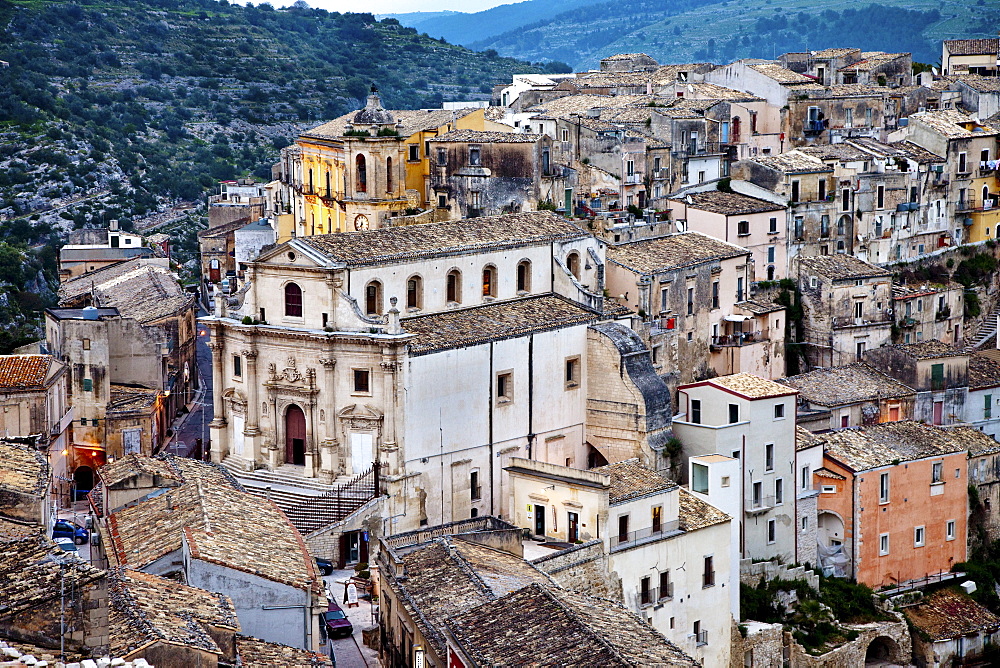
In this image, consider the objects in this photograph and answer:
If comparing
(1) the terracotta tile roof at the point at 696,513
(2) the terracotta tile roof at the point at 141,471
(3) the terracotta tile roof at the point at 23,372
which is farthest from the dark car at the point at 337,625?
(3) the terracotta tile roof at the point at 23,372

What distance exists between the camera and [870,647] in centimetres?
5653

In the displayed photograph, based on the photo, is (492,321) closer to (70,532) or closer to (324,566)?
(324,566)

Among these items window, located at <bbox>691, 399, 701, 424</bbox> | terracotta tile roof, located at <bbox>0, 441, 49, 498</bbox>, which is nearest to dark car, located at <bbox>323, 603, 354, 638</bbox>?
terracotta tile roof, located at <bbox>0, 441, 49, 498</bbox>

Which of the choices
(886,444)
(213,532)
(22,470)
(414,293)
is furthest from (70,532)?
(886,444)

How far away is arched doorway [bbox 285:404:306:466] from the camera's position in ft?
177

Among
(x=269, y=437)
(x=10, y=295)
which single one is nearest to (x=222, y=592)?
(x=269, y=437)

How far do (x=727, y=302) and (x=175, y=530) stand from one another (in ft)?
104

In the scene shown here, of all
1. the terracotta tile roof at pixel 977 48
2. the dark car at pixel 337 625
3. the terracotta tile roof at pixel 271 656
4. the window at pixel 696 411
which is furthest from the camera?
the terracotta tile roof at pixel 977 48

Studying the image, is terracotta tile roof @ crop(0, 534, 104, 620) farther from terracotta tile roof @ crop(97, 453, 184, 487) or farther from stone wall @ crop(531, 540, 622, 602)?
stone wall @ crop(531, 540, 622, 602)

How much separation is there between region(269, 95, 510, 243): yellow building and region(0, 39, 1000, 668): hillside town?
168 millimetres

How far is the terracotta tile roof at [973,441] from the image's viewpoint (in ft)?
207

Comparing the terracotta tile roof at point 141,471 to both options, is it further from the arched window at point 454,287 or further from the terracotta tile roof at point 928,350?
the terracotta tile roof at point 928,350

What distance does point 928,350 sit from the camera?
221ft

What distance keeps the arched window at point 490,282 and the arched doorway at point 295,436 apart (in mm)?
7602
